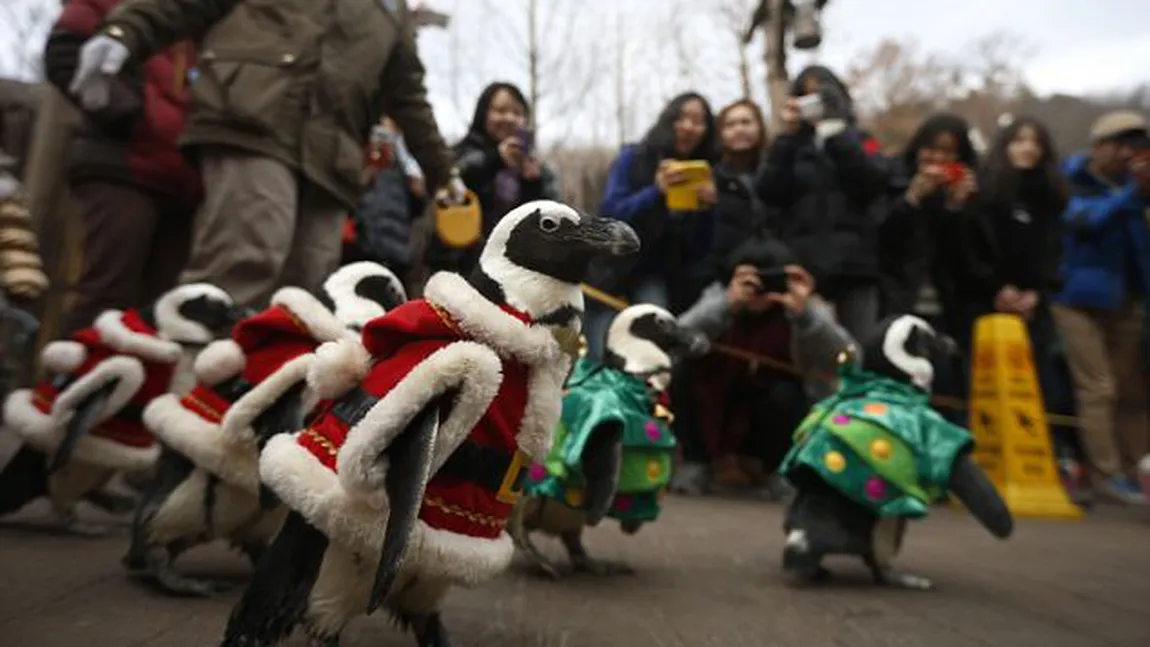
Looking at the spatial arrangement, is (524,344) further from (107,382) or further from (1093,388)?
(1093,388)

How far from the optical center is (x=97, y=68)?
10.6 feet

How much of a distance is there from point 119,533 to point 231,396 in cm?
108

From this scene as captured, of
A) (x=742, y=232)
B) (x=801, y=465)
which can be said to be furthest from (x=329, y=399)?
(x=742, y=232)

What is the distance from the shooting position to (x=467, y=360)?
1.71 m

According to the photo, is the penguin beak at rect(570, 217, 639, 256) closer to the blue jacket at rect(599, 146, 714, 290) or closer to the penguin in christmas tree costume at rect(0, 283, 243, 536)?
the penguin in christmas tree costume at rect(0, 283, 243, 536)

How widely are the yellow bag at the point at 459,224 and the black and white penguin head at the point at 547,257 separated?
216 centimetres

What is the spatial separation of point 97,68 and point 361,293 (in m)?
1.40

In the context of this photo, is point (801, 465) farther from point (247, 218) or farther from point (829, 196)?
point (829, 196)

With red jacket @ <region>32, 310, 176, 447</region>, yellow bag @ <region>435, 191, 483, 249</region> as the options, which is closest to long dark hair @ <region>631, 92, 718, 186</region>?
yellow bag @ <region>435, 191, 483, 249</region>

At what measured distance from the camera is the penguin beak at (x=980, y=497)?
9.42ft

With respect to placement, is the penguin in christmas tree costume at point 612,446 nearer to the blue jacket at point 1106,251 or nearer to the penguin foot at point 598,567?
the penguin foot at point 598,567

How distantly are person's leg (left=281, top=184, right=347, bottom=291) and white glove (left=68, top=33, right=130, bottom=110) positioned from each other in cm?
74

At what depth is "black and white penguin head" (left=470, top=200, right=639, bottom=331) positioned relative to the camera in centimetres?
189

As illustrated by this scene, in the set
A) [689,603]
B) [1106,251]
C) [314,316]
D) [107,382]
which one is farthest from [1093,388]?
[107,382]
